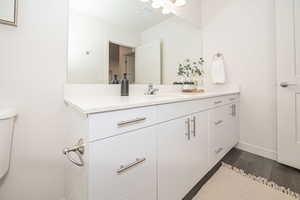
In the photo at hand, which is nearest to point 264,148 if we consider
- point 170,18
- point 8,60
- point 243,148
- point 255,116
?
point 243,148

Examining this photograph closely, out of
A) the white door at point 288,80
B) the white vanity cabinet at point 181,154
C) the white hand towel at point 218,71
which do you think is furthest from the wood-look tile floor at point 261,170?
the white hand towel at point 218,71

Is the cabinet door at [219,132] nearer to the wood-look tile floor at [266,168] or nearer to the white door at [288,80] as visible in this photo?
the wood-look tile floor at [266,168]

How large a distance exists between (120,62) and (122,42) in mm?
201

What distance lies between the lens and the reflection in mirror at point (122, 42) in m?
1.09

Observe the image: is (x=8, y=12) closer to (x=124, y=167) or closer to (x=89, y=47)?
(x=89, y=47)

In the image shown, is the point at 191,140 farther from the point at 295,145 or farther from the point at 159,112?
the point at 295,145

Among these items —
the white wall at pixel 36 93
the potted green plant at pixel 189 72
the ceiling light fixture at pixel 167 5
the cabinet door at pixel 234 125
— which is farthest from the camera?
the potted green plant at pixel 189 72

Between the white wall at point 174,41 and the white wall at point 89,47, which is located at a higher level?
the white wall at point 174,41

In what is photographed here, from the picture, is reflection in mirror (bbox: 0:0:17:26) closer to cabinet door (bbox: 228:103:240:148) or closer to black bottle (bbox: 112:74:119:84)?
black bottle (bbox: 112:74:119:84)

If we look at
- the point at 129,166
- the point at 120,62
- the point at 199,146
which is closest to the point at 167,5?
the point at 120,62

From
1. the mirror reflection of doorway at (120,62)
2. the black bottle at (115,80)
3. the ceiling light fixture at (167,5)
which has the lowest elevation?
the black bottle at (115,80)

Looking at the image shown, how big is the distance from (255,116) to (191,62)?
3.60ft

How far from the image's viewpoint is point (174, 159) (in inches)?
36.9

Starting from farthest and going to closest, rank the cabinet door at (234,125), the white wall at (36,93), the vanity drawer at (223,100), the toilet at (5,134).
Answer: the cabinet door at (234,125) < the vanity drawer at (223,100) < the white wall at (36,93) < the toilet at (5,134)
